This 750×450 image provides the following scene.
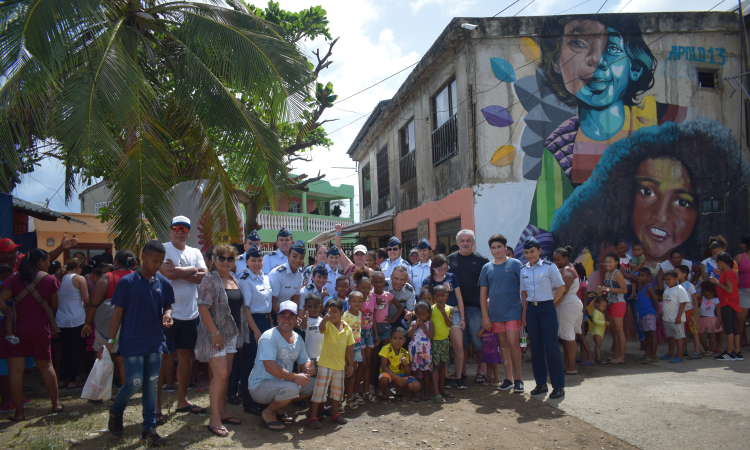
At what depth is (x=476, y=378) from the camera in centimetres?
654

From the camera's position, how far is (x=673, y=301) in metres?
7.75

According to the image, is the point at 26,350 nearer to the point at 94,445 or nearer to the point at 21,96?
the point at 94,445

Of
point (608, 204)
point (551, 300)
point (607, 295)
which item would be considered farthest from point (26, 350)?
point (608, 204)

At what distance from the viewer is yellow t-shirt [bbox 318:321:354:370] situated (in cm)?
520

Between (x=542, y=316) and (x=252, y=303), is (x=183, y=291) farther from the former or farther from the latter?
(x=542, y=316)

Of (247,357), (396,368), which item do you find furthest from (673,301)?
(247,357)

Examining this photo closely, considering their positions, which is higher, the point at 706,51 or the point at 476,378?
the point at 706,51

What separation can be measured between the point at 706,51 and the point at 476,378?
9.52m

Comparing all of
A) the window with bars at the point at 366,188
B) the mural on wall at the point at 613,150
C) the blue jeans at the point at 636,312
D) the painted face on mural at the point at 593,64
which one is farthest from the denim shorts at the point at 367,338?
the window with bars at the point at 366,188

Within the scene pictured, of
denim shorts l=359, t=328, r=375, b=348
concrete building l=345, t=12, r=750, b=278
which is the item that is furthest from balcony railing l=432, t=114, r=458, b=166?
denim shorts l=359, t=328, r=375, b=348

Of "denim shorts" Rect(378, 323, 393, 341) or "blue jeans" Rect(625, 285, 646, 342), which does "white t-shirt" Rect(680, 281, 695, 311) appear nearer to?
"blue jeans" Rect(625, 285, 646, 342)

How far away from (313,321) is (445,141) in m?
7.72

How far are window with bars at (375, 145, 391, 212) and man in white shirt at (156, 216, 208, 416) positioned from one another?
1284 cm

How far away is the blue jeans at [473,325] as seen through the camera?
6.48 metres
